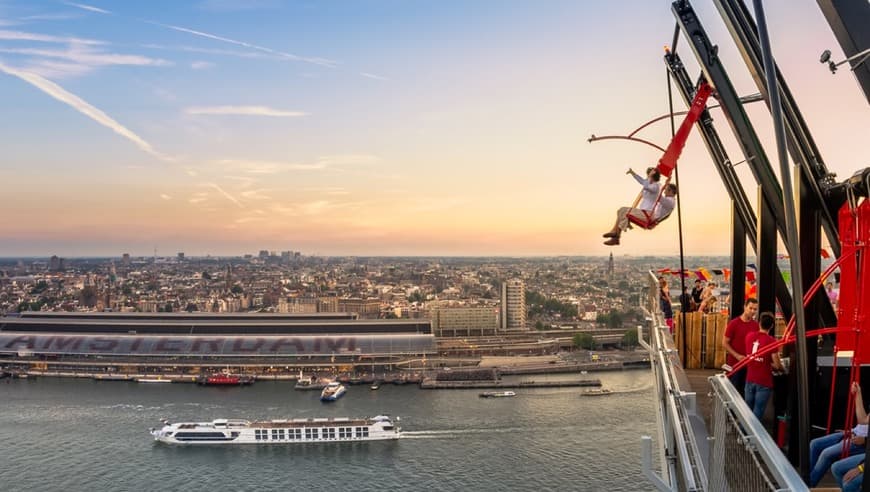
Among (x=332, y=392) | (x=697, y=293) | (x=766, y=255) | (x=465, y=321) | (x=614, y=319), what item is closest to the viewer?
(x=766, y=255)

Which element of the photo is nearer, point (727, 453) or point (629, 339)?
point (727, 453)

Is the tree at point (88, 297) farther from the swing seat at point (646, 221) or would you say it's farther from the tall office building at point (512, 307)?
the swing seat at point (646, 221)

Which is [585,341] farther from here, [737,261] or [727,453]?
[727,453]

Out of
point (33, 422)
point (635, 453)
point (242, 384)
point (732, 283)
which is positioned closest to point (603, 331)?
point (242, 384)

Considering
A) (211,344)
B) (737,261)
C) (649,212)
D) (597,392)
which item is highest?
(649,212)

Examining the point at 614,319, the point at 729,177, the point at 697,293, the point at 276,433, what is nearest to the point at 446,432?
the point at 276,433

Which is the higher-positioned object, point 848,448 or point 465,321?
point 848,448

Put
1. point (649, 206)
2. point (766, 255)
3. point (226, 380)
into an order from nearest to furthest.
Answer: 1. point (649, 206)
2. point (766, 255)
3. point (226, 380)
